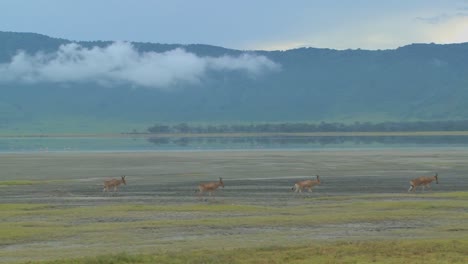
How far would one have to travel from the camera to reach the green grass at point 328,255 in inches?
776

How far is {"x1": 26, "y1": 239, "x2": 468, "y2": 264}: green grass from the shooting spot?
19719mm

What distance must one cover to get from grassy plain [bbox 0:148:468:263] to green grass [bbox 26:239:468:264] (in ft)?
0.08

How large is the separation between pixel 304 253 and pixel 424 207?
12628 mm

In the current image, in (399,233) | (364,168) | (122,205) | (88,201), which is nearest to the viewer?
(399,233)

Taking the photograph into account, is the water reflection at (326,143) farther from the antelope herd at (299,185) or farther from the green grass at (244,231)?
the green grass at (244,231)

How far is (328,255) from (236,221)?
8.00 m

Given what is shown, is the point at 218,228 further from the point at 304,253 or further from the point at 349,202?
the point at 349,202

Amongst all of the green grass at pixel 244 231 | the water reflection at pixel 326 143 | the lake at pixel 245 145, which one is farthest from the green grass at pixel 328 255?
the water reflection at pixel 326 143

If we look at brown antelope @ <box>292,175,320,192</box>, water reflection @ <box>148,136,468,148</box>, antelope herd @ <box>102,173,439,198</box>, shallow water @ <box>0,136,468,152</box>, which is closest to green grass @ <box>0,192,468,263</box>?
antelope herd @ <box>102,173,439,198</box>

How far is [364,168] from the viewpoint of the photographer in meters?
62.3

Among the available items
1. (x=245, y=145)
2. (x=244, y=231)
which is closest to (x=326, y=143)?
(x=245, y=145)

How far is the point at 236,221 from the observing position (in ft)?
92.7

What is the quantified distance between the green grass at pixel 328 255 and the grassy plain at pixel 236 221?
0.02m

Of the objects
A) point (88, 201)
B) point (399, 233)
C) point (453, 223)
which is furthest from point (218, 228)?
point (88, 201)
